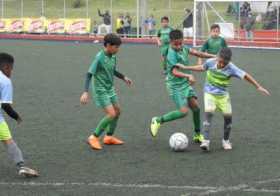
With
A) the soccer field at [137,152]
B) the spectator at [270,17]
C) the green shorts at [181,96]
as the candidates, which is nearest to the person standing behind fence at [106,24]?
the spectator at [270,17]

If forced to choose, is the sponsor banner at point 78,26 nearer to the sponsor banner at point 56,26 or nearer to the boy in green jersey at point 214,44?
the sponsor banner at point 56,26

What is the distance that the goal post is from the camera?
3300cm

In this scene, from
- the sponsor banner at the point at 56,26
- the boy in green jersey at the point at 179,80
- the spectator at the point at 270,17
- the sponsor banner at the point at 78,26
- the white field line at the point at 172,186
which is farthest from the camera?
the sponsor banner at the point at 56,26

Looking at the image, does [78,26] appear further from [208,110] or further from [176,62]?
[208,110]

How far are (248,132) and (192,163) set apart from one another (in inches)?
91.4

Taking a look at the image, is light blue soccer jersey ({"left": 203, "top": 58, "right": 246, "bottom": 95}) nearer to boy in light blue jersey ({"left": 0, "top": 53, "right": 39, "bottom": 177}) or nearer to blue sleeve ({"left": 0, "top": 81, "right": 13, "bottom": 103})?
boy in light blue jersey ({"left": 0, "top": 53, "right": 39, "bottom": 177})

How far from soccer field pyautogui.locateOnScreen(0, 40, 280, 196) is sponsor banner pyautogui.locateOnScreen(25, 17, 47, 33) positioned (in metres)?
28.1

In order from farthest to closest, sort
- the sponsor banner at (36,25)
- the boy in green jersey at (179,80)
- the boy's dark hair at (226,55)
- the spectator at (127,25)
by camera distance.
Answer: the sponsor banner at (36,25), the spectator at (127,25), the boy in green jersey at (179,80), the boy's dark hair at (226,55)

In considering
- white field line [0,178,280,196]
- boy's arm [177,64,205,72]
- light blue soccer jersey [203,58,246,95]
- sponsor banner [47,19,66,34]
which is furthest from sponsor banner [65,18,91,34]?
white field line [0,178,280,196]

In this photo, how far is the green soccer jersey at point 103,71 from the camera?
885 centimetres

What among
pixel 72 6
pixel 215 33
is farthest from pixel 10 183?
pixel 72 6

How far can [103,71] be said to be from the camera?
891cm

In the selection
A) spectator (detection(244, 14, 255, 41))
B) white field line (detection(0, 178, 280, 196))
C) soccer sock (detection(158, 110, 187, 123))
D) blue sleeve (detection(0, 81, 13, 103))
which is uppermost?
spectator (detection(244, 14, 255, 41))

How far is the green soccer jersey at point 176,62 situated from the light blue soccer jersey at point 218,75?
50 cm
